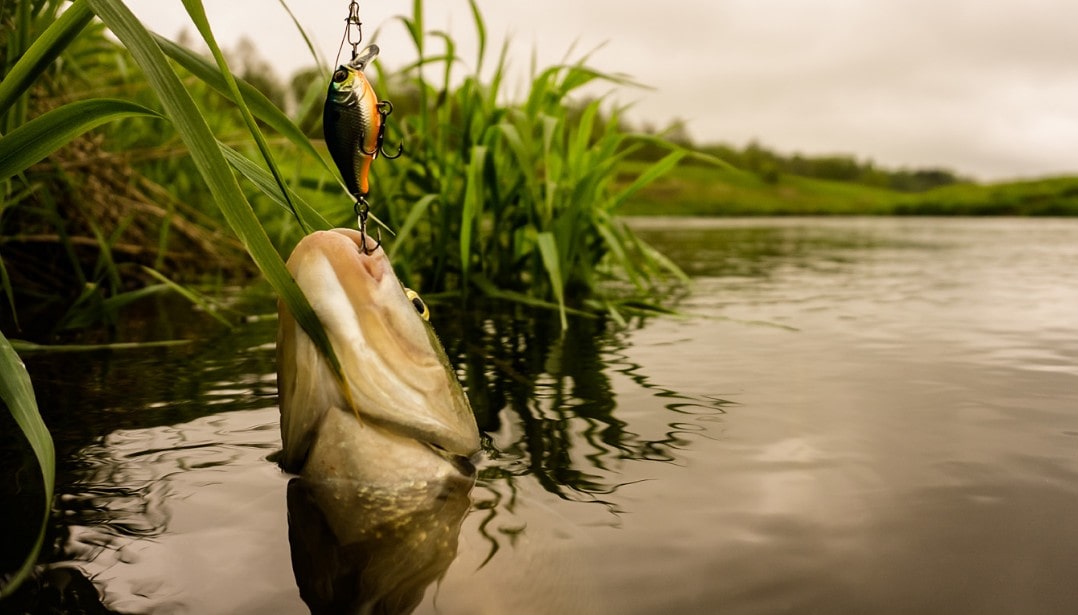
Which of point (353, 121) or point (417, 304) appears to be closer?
point (353, 121)

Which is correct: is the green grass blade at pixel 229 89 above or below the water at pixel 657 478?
above

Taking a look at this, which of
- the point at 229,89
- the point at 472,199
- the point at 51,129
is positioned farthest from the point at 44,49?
the point at 472,199

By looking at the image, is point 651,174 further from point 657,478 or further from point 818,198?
point 818,198

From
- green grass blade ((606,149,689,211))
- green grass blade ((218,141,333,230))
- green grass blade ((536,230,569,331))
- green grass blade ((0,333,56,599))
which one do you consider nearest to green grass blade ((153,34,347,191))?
green grass blade ((218,141,333,230))

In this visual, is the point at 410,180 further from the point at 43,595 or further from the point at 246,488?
the point at 43,595

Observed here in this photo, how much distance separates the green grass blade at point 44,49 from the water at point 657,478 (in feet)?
2.39

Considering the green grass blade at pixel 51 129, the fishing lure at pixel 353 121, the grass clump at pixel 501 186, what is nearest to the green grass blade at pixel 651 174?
the grass clump at pixel 501 186

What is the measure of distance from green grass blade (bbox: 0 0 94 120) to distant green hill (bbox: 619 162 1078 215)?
26.0 meters

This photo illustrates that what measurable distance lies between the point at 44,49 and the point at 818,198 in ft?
163

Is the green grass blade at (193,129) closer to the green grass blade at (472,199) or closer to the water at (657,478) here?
the water at (657,478)

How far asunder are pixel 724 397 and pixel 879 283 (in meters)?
3.87

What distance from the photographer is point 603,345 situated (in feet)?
10.9

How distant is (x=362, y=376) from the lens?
147cm

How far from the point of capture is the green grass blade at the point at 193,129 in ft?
3.96
